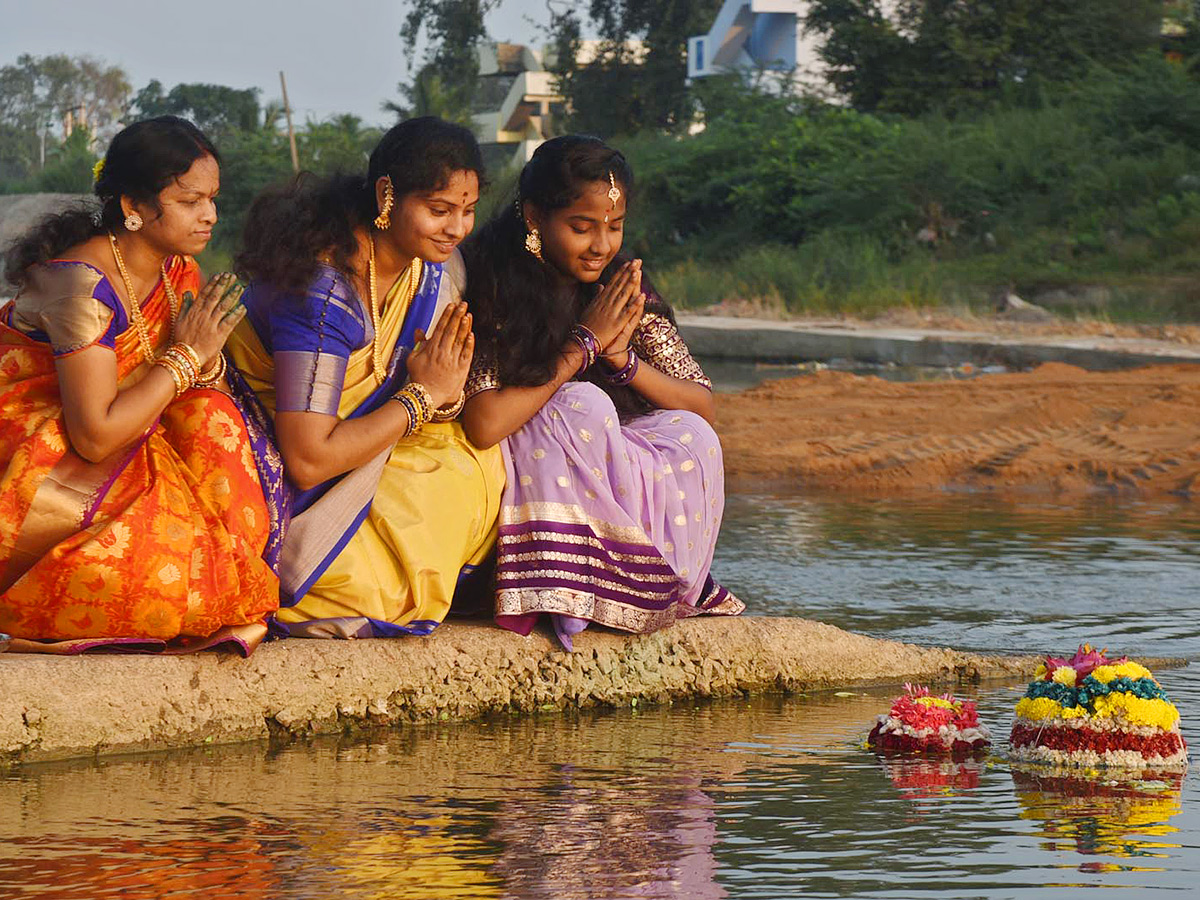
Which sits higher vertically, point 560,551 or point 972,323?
point 560,551

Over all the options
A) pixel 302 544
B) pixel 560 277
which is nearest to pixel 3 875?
pixel 302 544

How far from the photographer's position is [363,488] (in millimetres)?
4383

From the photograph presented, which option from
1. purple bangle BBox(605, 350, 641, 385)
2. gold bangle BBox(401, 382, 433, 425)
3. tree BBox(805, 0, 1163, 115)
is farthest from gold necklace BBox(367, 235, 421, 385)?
tree BBox(805, 0, 1163, 115)

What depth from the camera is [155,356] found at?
4.23 meters

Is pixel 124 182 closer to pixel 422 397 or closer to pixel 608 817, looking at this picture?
pixel 422 397

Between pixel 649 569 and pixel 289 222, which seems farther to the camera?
pixel 649 569

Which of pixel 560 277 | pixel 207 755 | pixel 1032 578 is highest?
pixel 560 277

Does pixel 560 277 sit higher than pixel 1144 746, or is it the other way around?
pixel 560 277

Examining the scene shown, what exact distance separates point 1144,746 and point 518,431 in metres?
1.62

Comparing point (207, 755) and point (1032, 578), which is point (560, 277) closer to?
point (207, 755)

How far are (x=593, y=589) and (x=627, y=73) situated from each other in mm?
40846

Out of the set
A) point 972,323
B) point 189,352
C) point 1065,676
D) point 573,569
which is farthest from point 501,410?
point 972,323

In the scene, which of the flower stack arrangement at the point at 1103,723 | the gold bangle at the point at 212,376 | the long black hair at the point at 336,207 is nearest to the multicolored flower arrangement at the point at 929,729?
the flower stack arrangement at the point at 1103,723

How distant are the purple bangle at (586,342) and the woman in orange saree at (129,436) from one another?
2.81 feet
